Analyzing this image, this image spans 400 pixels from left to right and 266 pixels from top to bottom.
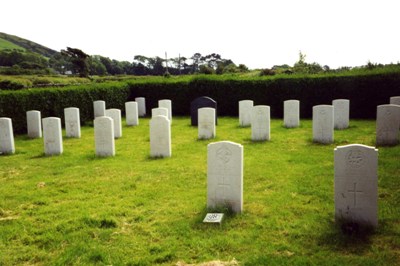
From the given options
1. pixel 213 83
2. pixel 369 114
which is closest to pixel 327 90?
pixel 369 114

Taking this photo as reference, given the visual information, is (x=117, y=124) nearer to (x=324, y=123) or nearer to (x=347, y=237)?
(x=324, y=123)

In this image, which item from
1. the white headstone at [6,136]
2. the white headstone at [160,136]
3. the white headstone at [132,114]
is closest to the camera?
the white headstone at [160,136]

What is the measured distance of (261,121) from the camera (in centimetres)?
1300

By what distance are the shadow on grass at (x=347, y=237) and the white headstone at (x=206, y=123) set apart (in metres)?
8.36

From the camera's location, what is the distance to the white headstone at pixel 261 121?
42.5 ft

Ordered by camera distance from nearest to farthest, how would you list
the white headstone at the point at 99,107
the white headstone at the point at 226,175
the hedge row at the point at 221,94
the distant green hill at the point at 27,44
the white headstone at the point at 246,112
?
1. the white headstone at the point at 226,175
2. the white headstone at the point at 246,112
3. the hedge row at the point at 221,94
4. the white headstone at the point at 99,107
5. the distant green hill at the point at 27,44

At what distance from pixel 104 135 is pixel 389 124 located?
8416 mm

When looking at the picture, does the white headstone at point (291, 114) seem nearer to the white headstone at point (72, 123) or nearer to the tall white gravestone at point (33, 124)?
the white headstone at point (72, 123)

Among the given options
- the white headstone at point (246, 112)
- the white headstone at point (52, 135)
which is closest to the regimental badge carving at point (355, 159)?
the white headstone at point (52, 135)

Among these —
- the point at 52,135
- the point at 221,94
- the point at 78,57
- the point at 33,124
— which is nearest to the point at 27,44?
the point at 78,57

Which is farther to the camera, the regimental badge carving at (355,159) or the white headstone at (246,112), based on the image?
the white headstone at (246,112)

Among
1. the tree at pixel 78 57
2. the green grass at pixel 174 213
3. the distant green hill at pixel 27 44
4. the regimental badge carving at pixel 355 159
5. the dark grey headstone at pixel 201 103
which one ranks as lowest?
the green grass at pixel 174 213

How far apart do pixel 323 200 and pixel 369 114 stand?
13.8 meters

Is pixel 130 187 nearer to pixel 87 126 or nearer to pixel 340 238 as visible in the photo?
pixel 340 238
